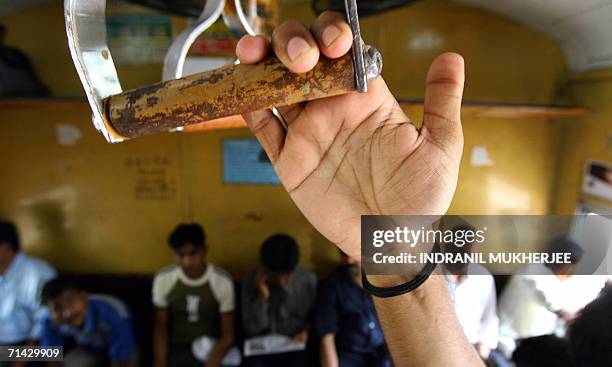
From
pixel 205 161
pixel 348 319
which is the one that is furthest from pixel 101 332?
pixel 348 319

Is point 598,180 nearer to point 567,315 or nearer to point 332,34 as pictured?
point 567,315

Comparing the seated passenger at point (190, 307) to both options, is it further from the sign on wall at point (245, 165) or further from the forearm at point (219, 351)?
the sign on wall at point (245, 165)

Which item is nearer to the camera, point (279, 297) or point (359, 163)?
point (359, 163)

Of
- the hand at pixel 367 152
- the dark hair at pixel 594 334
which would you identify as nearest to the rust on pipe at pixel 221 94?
the hand at pixel 367 152

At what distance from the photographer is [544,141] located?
8.10 ft

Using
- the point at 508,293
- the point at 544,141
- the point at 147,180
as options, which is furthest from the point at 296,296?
the point at 544,141

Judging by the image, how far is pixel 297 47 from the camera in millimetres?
521

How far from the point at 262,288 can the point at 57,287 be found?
1.15 metres

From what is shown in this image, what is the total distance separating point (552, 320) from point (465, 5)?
2.17 m

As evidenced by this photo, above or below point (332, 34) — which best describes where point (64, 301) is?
below

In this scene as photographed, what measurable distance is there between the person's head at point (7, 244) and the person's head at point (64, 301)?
567mm

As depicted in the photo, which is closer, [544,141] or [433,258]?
[433,258]

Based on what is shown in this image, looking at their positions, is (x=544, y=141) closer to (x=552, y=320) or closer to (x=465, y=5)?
(x=465, y=5)

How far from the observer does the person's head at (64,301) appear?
6.75 ft
